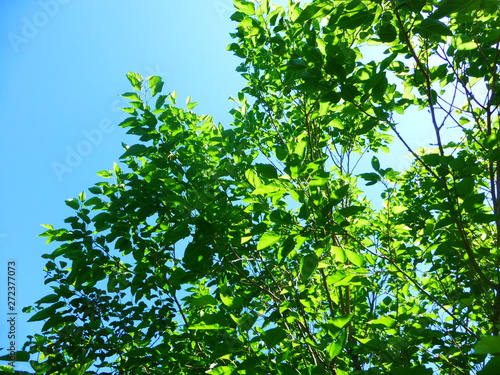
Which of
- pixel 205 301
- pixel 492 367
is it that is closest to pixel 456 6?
pixel 492 367

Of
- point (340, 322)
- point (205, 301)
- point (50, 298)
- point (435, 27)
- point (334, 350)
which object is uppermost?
point (435, 27)

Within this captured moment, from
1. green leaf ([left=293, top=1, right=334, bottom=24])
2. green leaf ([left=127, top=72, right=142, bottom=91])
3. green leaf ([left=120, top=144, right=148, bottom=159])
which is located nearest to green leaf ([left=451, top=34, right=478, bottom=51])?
green leaf ([left=293, top=1, right=334, bottom=24])

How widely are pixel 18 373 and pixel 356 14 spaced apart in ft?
8.99

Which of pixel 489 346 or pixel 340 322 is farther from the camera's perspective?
pixel 340 322

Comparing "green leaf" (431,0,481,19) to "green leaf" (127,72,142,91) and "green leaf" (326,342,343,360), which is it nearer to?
"green leaf" (326,342,343,360)

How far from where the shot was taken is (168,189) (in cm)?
243

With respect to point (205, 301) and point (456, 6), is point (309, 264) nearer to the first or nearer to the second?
point (205, 301)

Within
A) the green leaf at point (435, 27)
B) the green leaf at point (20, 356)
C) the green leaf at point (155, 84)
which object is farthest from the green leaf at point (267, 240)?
the green leaf at point (20, 356)

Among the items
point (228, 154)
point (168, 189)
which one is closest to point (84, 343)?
point (168, 189)

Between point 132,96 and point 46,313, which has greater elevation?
point 132,96

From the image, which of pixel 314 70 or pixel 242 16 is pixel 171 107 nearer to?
pixel 242 16

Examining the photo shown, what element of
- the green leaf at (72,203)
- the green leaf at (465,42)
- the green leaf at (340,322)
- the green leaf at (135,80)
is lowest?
the green leaf at (340,322)

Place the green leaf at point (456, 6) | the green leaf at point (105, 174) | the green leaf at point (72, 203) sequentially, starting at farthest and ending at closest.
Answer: the green leaf at point (105, 174) < the green leaf at point (72, 203) < the green leaf at point (456, 6)

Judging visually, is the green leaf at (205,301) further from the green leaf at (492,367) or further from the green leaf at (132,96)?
the green leaf at (132,96)
